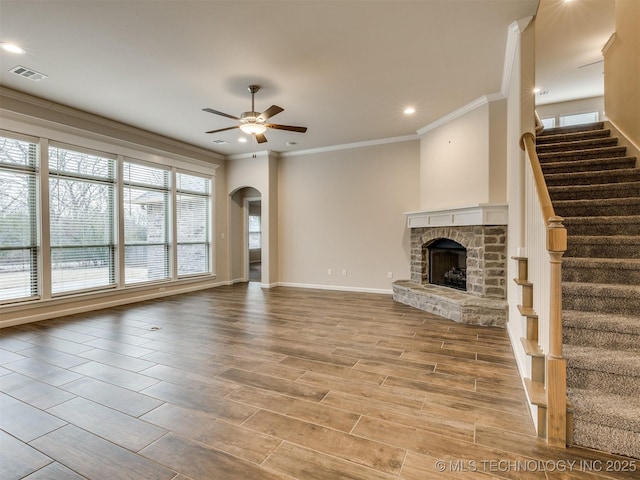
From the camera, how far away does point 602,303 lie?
94.2 inches

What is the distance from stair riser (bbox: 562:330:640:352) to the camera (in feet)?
6.99

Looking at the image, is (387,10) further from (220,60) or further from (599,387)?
(599,387)

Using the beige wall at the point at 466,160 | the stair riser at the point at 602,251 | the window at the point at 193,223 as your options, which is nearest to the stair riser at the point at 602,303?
the stair riser at the point at 602,251

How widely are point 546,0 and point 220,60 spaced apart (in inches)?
148

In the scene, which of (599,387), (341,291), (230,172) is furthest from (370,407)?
(230,172)

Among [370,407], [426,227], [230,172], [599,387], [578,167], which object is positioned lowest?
[370,407]

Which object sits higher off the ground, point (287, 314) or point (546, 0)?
point (546, 0)

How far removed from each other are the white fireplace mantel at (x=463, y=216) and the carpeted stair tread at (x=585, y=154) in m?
0.89

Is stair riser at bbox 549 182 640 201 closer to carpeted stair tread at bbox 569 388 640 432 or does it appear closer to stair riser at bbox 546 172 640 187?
stair riser at bbox 546 172 640 187

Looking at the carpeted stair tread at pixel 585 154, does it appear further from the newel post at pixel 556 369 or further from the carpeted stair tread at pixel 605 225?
the newel post at pixel 556 369

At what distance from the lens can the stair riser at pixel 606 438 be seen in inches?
67.2

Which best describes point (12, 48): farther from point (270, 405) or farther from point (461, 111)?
point (461, 111)

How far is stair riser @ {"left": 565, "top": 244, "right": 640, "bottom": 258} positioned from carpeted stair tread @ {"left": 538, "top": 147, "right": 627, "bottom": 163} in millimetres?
1990

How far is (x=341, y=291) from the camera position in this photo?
6.74 m
